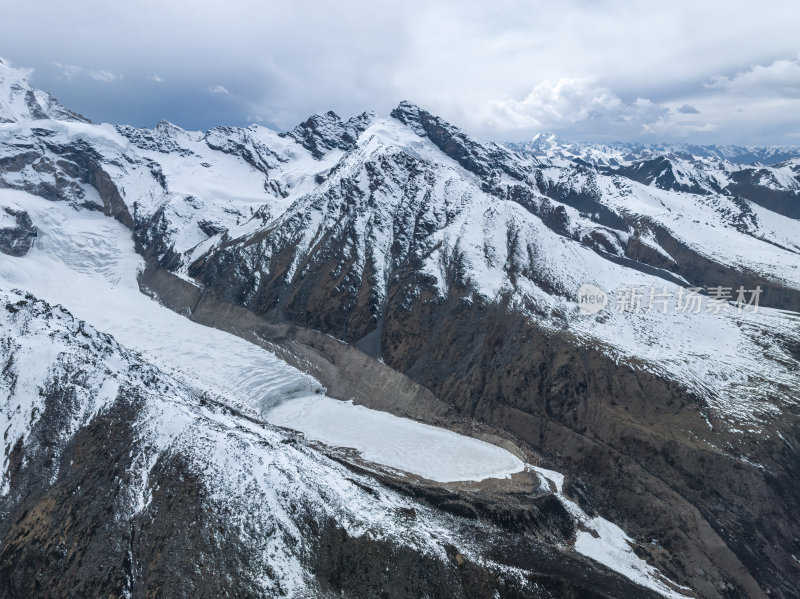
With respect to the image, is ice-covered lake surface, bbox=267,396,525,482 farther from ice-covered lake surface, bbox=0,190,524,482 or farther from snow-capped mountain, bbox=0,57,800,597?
snow-capped mountain, bbox=0,57,800,597

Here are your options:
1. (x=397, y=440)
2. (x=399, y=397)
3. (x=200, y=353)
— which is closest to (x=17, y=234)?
(x=200, y=353)

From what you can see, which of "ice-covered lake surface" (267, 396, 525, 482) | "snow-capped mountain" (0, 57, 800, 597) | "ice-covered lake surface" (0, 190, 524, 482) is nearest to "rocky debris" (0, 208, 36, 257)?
"snow-capped mountain" (0, 57, 800, 597)

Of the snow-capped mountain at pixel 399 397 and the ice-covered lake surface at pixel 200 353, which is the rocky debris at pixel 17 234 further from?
the ice-covered lake surface at pixel 200 353

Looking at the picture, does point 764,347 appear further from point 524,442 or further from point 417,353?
point 417,353

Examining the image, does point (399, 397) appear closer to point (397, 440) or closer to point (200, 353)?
point (397, 440)

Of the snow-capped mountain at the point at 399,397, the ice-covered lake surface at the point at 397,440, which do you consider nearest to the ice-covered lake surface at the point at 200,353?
the ice-covered lake surface at the point at 397,440

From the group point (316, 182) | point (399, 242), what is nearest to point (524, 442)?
point (399, 242)

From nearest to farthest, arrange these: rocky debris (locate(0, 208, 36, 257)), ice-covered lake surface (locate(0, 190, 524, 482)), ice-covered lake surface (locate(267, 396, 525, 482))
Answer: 1. ice-covered lake surface (locate(267, 396, 525, 482))
2. ice-covered lake surface (locate(0, 190, 524, 482))
3. rocky debris (locate(0, 208, 36, 257))
